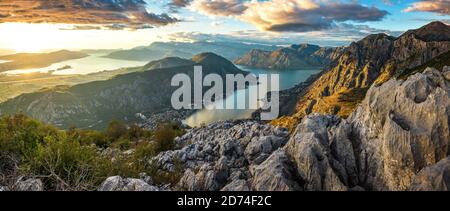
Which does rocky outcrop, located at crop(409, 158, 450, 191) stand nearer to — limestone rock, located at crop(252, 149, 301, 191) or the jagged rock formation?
the jagged rock formation

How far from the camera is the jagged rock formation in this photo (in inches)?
635

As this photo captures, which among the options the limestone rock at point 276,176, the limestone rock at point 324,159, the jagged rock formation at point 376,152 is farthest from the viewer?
the limestone rock at point 324,159

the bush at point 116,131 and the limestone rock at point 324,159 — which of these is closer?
the limestone rock at point 324,159

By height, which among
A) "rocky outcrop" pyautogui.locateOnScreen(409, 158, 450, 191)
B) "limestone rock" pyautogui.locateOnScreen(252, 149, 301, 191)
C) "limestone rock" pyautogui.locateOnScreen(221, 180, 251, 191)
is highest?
"rocky outcrop" pyautogui.locateOnScreen(409, 158, 450, 191)

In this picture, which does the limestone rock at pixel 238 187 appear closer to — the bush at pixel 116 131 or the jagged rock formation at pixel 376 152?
the jagged rock formation at pixel 376 152

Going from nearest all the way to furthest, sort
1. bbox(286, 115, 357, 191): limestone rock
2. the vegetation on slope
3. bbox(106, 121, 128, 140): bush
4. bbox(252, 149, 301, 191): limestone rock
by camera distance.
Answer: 1. bbox(252, 149, 301, 191): limestone rock
2. bbox(286, 115, 357, 191): limestone rock
3. the vegetation on slope
4. bbox(106, 121, 128, 140): bush

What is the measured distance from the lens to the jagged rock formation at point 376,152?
635 inches

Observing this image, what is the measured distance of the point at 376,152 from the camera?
18.4 m

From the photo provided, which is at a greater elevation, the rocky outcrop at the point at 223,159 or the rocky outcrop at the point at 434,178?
the rocky outcrop at the point at 434,178

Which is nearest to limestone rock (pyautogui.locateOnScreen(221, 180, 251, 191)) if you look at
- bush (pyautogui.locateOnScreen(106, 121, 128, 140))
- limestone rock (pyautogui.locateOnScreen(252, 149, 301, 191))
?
limestone rock (pyautogui.locateOnScreen(252, 149, 301, 191))

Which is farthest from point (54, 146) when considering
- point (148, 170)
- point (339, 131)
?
point (339, 131)

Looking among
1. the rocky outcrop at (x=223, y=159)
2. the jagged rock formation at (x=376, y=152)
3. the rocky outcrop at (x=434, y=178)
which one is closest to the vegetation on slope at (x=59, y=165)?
the rocky outcrop at (x=223, y=159)

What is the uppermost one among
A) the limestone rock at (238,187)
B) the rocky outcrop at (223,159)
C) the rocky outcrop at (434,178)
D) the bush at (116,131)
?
the rocky outcrop at (434,178)
